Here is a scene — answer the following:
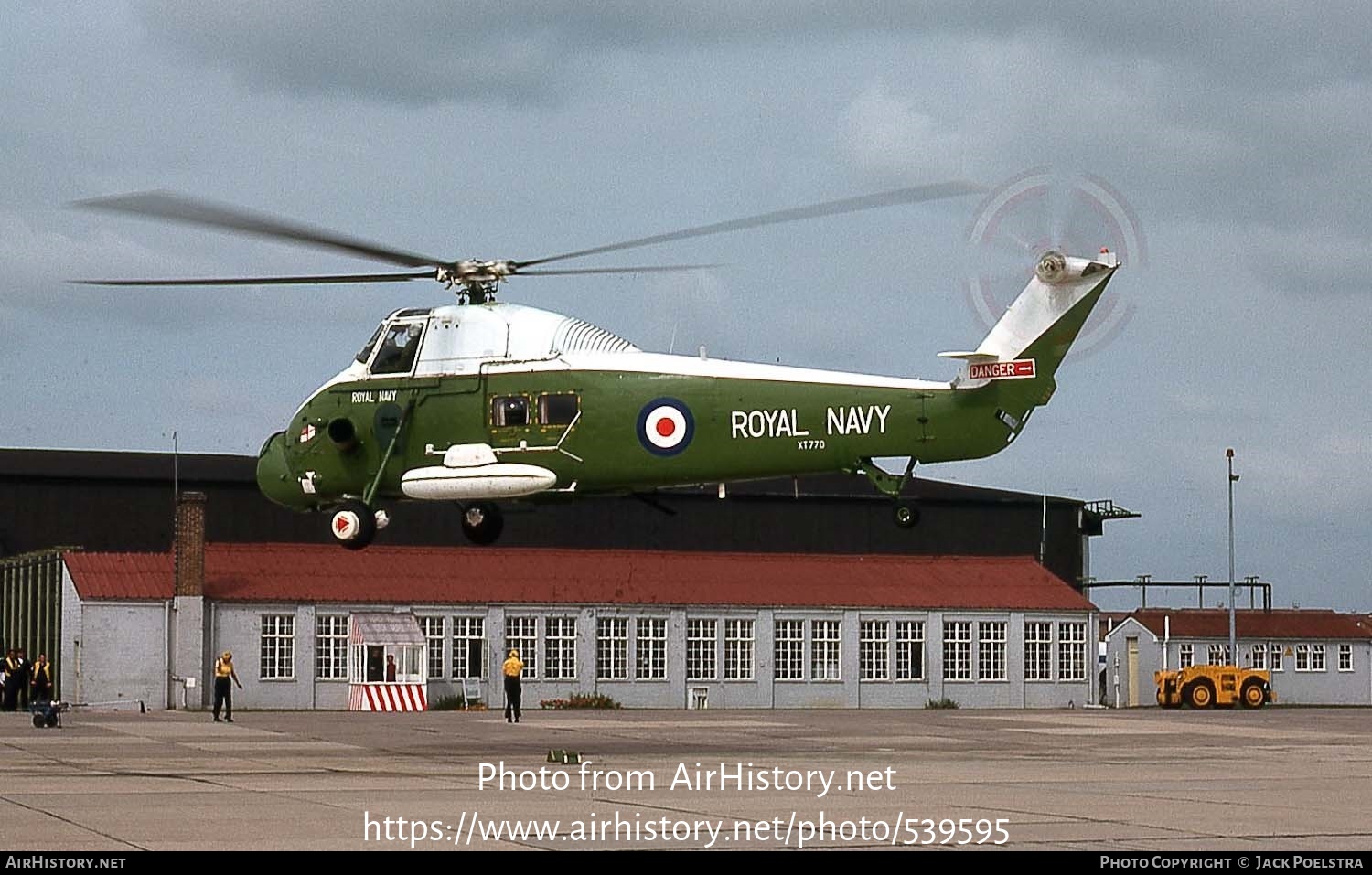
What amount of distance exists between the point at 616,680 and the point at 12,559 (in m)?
22.4

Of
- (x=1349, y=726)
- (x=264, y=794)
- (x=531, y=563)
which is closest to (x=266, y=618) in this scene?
(x=531, y=563)

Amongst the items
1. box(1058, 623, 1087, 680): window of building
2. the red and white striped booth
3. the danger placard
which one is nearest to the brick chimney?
the red and white striped booth

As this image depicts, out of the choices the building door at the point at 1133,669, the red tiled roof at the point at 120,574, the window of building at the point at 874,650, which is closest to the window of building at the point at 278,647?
the red tiled roof at the point at 120,574

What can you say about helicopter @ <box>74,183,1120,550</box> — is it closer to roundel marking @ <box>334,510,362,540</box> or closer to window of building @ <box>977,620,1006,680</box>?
roundel marking @ <box>334,510,362,540</box>

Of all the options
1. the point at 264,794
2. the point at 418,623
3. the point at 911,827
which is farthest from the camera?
the point at 418,623

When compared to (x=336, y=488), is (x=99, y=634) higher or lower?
Answer: lower

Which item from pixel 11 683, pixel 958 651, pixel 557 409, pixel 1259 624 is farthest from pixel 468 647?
pixel 557 409

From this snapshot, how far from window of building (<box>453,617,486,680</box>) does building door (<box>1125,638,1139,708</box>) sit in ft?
92.5

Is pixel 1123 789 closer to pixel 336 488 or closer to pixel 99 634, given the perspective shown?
pixel 336 488

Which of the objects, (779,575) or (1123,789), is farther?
(779,575)

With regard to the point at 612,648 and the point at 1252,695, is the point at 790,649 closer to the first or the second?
the point at 612,648

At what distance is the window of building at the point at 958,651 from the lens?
260 ft
